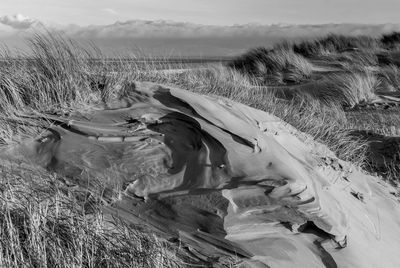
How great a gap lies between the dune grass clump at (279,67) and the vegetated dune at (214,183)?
34.7 ft

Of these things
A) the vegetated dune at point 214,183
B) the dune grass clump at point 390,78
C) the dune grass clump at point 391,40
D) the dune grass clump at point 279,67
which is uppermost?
the vegetated dune at point 214,183

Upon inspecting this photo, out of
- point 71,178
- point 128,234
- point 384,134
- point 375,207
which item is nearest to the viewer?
point 128,234

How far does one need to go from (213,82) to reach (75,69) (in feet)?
11.7

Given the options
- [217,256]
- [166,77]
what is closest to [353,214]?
[217,256]

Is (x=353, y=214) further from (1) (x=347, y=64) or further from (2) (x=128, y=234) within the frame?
(1) (x=347, y=64)

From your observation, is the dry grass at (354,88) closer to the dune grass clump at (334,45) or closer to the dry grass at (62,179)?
the dry grass at (62,179)

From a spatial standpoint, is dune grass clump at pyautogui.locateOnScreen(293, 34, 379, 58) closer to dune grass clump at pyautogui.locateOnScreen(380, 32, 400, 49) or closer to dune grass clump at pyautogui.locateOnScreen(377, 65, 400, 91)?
dune grass clump at pyautogui.locateOnScreen(380, 32, 400, 49)

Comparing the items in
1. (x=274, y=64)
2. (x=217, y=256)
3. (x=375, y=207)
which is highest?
(x=217, y=256)

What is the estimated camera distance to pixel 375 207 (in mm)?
5023

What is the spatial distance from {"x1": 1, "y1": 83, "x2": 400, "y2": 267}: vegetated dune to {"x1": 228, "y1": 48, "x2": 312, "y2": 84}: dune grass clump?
10.6m

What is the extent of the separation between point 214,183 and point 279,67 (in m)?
12.8

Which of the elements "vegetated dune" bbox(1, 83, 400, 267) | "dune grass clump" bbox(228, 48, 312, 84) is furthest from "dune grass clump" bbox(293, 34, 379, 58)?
"vegetated dune" bbox(1, 83, 400, 267)

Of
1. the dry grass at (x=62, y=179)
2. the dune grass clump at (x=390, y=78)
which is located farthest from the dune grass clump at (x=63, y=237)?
the dune grass clump at (x=390, y=78)

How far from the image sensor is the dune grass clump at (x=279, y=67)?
51.4 feet
